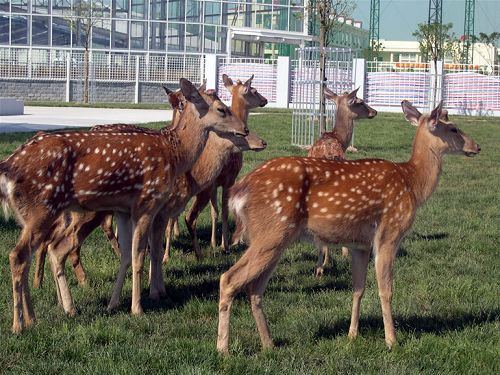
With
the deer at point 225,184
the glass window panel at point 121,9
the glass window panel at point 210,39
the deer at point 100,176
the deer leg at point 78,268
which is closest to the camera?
the deer at point 100,176

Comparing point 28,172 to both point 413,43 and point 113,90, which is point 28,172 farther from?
point 413,43

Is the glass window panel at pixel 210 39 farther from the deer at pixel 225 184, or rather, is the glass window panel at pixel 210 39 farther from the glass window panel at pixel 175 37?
the deer at pixel 225 184

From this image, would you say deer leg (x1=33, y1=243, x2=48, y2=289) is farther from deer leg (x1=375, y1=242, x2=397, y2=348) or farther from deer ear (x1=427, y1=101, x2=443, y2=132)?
deer ear (x1=427, y1=101, x2=443, y2=132)

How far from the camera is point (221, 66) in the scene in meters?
45.7

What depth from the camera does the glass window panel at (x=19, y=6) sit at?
165 feet

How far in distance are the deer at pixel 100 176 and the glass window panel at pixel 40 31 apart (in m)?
44.3

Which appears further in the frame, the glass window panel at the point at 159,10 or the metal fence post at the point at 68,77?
the glass window panel at the point at 159,10

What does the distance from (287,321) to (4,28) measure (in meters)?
45.8

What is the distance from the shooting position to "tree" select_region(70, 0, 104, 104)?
4478 cm

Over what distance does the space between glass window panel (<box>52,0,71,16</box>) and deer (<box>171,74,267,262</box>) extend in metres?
41.1

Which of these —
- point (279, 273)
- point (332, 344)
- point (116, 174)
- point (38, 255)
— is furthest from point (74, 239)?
point (332, 344)

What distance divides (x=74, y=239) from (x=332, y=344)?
2.59 metres

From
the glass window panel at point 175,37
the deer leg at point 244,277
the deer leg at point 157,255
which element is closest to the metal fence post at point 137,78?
the glass window panel at point 175,37

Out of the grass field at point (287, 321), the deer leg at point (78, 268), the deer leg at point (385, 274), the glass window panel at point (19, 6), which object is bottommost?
the grass field at point (287, 321)
